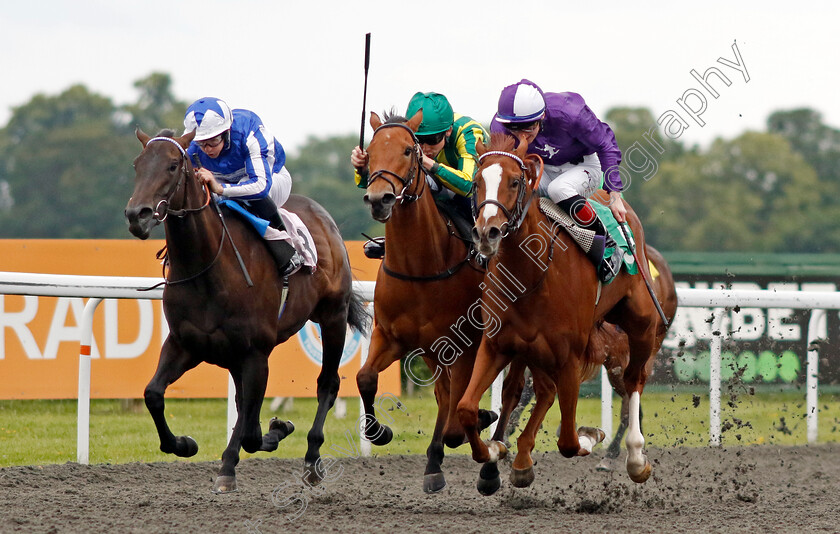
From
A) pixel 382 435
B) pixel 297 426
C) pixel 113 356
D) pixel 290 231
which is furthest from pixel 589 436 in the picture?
pixel 113 356

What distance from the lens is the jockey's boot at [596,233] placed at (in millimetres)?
4902

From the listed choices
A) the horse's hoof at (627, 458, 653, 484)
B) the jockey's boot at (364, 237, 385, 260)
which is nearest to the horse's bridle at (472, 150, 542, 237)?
the jockey's boot at (364, 237, 385, 260)

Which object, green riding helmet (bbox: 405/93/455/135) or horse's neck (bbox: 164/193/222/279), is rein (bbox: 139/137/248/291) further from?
green riding helmet (bbox: 405/93/455/135)

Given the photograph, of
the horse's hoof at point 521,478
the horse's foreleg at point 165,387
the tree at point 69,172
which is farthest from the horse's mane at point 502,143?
the tree at point 69,172

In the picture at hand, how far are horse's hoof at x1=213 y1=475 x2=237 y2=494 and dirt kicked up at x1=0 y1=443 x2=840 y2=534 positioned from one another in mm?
67

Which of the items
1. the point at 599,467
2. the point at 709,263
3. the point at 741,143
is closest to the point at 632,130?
the point at 741,143

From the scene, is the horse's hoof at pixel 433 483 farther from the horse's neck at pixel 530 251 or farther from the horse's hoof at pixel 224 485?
the horse's neck at pixel 530 251

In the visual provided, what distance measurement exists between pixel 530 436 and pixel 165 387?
173 centimetres

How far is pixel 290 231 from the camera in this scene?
566 cm

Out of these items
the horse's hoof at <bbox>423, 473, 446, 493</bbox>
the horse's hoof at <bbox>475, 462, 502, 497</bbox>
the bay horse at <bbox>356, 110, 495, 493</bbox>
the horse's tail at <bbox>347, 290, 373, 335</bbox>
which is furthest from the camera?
the horse's tail at <bbox>347, 290, 373, 335</bbox>

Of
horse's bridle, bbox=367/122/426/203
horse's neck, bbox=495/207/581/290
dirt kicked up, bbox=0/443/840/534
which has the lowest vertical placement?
dirt kicked up, bbox=0/443/840/534

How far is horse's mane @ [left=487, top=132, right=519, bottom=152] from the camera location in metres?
4.44

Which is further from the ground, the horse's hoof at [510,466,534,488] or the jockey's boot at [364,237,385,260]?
the jockey's boot at [364,237,385,260]

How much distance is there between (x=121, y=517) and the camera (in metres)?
4.49
